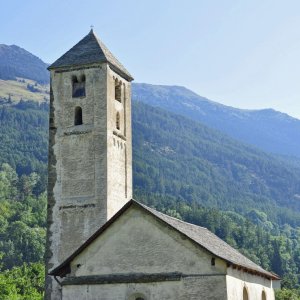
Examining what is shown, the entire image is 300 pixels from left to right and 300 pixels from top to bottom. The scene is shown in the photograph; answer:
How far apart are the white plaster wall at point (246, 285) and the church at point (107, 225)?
0.05m

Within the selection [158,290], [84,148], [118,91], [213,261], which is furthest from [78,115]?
[213,261]

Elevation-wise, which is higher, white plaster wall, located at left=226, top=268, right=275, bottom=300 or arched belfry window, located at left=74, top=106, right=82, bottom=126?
arched belfry window, located at left=74, top=106, right=82, bottom=126

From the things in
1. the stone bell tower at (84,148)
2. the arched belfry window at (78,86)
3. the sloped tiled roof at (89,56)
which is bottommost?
the stone bell tower at (84,148)

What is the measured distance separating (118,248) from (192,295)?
3.94 m

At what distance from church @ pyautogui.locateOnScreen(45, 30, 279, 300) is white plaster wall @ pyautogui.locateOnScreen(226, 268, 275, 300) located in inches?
1.8

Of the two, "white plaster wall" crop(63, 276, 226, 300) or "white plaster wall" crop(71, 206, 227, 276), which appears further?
"white plaster wall" crop(71, 206, 227, 276)

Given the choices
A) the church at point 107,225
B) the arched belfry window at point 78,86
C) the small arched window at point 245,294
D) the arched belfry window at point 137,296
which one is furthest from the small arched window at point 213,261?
the arched belfry window at point 78,86

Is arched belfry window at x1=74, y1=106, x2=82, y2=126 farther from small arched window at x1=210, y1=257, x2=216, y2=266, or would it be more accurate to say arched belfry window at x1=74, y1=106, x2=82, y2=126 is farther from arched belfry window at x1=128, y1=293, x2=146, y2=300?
small arched window at x1=210, y1=257, x2=216, y2=266

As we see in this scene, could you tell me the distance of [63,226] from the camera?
3947cm

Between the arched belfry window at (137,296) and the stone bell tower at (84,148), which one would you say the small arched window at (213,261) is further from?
the stone bell tower at (84,148)

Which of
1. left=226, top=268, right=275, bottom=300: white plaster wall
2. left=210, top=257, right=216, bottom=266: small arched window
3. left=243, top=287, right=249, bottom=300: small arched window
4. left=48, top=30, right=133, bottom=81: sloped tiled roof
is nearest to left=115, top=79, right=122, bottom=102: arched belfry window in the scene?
left=48, top=30, right=133, bottom=81: sloped tiled roof

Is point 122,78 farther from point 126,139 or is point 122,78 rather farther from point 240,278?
point 240,278

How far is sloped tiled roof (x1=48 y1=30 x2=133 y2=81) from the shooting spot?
41969mm

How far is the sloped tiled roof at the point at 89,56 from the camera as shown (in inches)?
1652
